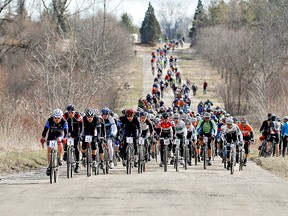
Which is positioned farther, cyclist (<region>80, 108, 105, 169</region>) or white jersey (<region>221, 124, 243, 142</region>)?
white jersey (<region>221, 124, 243, 142</region>)

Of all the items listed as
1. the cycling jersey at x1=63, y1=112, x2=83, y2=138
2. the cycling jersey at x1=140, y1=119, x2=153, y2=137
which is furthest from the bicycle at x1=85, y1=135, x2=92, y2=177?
the cycling jersey at x1=140, y1=119, x2=153, y2=137

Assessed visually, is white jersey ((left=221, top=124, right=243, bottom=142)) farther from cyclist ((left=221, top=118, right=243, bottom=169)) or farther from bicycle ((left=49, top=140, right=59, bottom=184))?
bicycle ((left=49, top=140, right=59, bottom=184))

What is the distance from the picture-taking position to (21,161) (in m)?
22.5

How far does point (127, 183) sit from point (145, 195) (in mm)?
2500

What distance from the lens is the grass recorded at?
21198mm

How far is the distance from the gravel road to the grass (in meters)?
1.51

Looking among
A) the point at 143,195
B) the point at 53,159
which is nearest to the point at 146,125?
the point at 53,159

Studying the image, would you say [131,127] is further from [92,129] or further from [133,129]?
[92,129]

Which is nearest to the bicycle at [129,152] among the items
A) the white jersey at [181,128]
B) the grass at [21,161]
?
the white jersey at [181,128]

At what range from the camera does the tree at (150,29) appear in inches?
6573

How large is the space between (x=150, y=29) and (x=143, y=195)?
6084 inches

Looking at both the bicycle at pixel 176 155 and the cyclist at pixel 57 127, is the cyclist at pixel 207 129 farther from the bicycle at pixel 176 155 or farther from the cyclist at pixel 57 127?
the cyclist at pixel 57 127

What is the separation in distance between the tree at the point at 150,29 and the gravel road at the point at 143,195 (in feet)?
487

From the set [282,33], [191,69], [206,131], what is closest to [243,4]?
[191,69]
